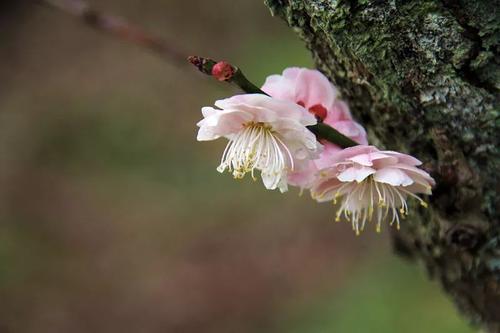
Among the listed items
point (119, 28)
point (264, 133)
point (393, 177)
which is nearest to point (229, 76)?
point (264, 133)

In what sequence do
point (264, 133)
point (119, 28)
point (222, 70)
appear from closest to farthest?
point (222, 70), point (264, 133), point (119, 28)

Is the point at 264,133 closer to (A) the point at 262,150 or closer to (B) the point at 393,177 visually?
(A) the point at 262,150

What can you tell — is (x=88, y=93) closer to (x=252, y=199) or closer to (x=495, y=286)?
(x=252, y=199)

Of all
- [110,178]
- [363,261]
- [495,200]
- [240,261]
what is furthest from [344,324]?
[495,200]

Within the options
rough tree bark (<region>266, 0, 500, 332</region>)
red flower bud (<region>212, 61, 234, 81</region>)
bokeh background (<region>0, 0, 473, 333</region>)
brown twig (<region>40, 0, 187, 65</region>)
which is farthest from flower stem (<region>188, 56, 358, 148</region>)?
bokeh background (<region>0, 0, 473, 333</region>)

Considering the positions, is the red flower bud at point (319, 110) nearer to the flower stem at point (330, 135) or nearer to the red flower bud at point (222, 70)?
the flower stem at point (330, 135)

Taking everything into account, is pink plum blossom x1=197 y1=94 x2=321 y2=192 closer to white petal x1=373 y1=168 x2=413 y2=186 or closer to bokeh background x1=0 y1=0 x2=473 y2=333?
white petal x1=373 y1=168 x2=413 y2=186
